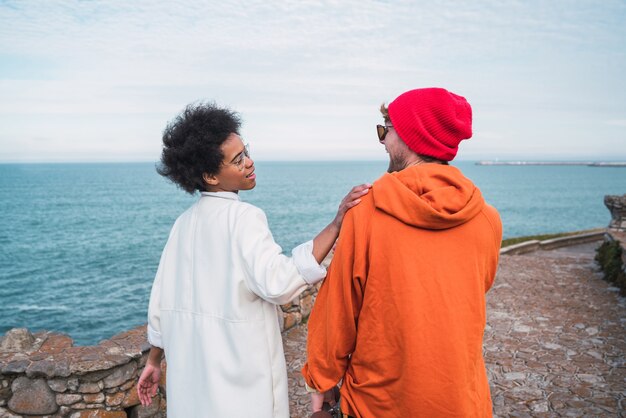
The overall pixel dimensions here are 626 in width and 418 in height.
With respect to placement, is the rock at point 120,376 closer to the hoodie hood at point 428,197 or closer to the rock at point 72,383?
the rock at point 72,383

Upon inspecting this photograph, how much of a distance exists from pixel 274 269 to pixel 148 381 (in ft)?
4.05

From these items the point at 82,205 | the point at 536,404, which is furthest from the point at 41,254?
the point at 536,404

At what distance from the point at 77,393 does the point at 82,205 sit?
77963mm

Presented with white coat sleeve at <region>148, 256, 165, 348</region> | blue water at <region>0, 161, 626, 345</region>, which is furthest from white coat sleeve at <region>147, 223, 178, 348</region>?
blue water at <region>0, 161, 626, 345</region>

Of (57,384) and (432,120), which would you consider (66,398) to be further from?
(432,120)

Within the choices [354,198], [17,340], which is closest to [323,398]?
[354,198]

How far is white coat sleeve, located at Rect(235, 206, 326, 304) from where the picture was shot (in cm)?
199

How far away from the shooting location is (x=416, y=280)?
1874mm

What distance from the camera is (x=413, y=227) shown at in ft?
6.15

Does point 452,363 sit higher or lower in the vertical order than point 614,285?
higher

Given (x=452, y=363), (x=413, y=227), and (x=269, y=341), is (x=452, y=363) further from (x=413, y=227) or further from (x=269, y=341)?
(x=269, y=341)

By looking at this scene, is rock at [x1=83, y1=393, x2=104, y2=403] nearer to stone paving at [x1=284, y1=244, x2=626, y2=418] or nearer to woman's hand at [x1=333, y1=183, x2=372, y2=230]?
stone paving at [x1=284, y1=244, x2=626, y2=418]

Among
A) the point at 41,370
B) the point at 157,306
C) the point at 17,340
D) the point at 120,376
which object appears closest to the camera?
the point at 157,306

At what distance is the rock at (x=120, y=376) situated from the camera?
4176 mm
